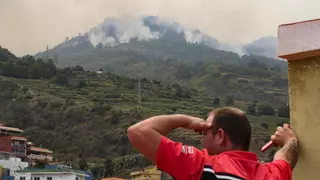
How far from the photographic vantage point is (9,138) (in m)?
43.2

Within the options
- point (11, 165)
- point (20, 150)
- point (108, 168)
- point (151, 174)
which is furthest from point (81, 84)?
point (151, 174)

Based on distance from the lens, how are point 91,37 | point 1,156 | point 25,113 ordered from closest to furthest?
point 1,156 → point 25,113 → point 91,37

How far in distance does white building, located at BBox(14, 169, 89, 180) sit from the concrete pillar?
108 feet

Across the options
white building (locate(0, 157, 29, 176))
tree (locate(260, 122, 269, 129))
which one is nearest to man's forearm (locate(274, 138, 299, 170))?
white building (locate(0, 157, 29, 176))

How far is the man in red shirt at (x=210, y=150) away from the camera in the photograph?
2004 millimetres

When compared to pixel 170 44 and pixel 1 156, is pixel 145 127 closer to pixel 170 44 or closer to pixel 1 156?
pixel 1 156

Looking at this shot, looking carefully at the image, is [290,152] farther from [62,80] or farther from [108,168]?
[62,80]

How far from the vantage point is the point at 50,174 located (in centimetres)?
3591

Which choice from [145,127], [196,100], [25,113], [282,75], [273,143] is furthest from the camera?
[282,75]

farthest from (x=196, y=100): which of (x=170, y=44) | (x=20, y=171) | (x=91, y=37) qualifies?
(x=91, y=37)

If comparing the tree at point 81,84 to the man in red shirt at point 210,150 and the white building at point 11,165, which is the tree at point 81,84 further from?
the man in red shirt at point 210,150

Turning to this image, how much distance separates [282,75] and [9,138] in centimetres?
4975

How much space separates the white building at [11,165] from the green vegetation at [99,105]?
20.9ft

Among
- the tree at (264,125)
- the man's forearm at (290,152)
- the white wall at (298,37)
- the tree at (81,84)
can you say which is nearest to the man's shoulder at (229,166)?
the man's forearm at (290,152)
